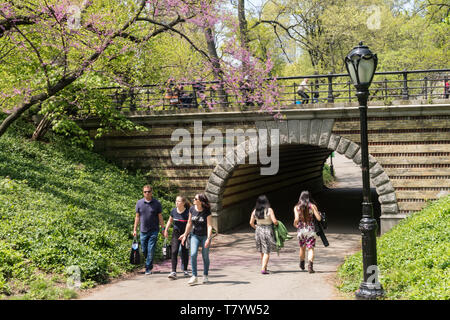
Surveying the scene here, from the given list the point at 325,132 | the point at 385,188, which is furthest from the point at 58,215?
the point at 385,188

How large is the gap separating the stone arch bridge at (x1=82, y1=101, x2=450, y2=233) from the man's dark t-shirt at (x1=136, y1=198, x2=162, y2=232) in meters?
6.69

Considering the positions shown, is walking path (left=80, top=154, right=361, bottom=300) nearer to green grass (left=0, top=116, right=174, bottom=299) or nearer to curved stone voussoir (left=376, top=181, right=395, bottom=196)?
green grass (left=0, top=116, right=174, bottom=299)

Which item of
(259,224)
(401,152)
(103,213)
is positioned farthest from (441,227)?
(103,213)

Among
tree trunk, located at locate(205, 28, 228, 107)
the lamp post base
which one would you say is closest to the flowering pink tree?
tree trunk, located at locate(205, 28, 228, 107)

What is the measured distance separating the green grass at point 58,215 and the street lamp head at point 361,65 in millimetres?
5896

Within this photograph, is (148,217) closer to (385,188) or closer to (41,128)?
(385,188)

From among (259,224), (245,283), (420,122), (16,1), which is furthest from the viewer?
(420,122)

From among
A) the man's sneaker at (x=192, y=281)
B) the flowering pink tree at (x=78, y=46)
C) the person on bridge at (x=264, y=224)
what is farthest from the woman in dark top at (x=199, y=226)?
the flowering pink tree at (x=78, y=46)

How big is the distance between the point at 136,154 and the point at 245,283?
9335 millimetres

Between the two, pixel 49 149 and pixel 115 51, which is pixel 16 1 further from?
pixel 49 149

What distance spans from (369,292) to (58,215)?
7.27m

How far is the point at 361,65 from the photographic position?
812 centimetres

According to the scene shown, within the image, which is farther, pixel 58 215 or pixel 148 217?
pixel 58 215

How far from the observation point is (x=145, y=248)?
10.7 m
